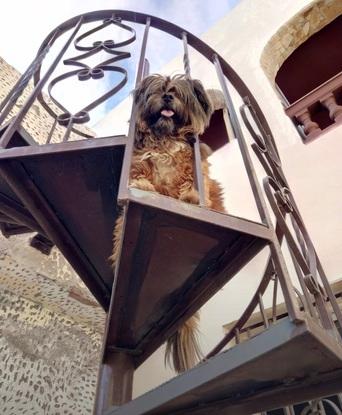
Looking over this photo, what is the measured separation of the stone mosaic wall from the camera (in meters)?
3.79

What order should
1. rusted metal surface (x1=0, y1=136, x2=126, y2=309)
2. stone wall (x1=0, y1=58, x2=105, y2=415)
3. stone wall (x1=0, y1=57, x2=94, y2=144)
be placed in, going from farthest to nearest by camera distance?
1. stone wall (x1=0, y1=57, x2=94, y2=144)
2. stone wall (x1=0, y1=58, x2=105, y2=415)
3. rusted metal surface (x1=0, y1=136, x2=126, y2=309)

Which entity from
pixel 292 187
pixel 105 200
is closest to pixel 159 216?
pixel 105 200

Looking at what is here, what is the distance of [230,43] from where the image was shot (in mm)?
4285

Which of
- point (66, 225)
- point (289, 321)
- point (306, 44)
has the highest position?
point (306, 44)

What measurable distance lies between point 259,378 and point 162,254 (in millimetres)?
438

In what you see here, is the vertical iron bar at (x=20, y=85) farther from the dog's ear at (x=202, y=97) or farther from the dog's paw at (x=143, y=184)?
the dog's ear at (x=202, y=97)

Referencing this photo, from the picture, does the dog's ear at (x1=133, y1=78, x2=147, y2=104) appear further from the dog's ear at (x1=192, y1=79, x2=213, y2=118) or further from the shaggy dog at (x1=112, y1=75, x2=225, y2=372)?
the dog's ear at (x1=192, y1=79, x2=213, y2=118)

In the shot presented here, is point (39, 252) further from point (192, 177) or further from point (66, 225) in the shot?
point (192, 177)

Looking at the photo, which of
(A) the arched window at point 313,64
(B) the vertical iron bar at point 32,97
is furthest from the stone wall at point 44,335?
(A) the arched window at point 313,64

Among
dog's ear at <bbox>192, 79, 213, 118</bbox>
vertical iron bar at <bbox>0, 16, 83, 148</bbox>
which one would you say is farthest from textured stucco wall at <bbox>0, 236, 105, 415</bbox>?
dog's ear at <bbox>192, 79, 213, 118</bbox>

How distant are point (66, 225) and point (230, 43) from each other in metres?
3.62

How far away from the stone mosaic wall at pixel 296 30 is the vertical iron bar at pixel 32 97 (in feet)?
8.29

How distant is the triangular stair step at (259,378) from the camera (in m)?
0.77

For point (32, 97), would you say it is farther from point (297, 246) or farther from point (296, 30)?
point (296, 30)
